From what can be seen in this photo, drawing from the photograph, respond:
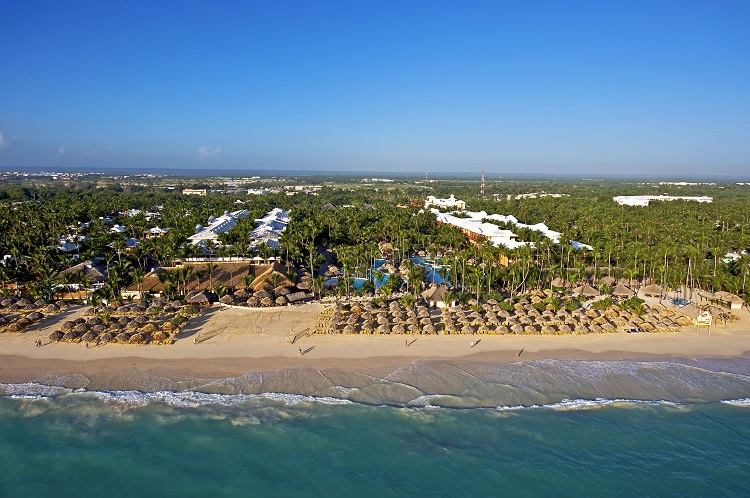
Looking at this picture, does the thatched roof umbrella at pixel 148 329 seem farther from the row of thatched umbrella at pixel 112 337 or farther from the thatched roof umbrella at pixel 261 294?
the thatched roof umbrella at pixel 261 294

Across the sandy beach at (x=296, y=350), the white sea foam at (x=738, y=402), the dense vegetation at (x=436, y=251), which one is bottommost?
the white sea foam at (x=738, y=402)

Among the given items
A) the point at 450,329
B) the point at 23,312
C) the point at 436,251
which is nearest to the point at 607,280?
the point at 436,251

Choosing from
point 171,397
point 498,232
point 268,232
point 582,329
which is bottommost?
point 171,397

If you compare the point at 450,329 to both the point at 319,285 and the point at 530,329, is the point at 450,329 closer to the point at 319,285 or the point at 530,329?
the point at 530,329

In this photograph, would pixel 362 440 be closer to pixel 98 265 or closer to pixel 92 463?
pixel 92 463

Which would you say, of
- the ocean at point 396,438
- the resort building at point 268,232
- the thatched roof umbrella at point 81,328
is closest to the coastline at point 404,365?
the ocean at point 396,438

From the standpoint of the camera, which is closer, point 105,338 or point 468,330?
point 105,338

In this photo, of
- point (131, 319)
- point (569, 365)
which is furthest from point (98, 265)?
point (569, 365)
